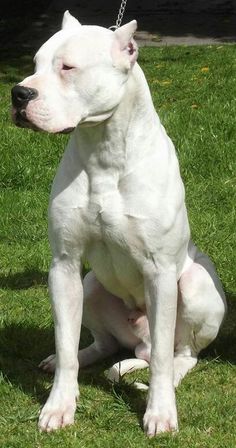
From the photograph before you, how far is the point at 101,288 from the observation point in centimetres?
493

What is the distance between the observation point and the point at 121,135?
4242mm

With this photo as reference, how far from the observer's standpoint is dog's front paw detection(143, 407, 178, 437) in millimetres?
4277

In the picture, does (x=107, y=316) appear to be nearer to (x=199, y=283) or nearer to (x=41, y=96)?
(x=199, y=283)

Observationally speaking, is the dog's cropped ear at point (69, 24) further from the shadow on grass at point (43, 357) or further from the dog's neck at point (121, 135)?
the shadow on grass at point (43, 357)

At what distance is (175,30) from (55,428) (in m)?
11.6

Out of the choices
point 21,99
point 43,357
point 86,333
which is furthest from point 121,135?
point 86,333

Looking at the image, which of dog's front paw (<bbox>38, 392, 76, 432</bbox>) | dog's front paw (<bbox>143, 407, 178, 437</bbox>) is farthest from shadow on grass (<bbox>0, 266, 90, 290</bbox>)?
dog's front paw (<bbox>143, 407, 178, 437</bbox>)

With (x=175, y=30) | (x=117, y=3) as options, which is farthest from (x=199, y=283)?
(x=117, y=3)

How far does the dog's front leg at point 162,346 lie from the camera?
4.32m

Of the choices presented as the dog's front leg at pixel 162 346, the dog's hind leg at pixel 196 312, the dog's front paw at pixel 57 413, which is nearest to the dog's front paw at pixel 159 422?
the dog's front leg at pixel 162 346

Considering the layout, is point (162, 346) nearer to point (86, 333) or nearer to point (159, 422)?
point (159, 422)

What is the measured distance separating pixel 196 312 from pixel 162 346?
470 millimetres

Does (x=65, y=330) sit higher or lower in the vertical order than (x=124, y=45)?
lower

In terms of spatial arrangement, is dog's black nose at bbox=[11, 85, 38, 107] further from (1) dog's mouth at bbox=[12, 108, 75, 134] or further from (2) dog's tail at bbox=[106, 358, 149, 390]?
(2) dog's tail at bbox=[106, 358, 149, 390]
